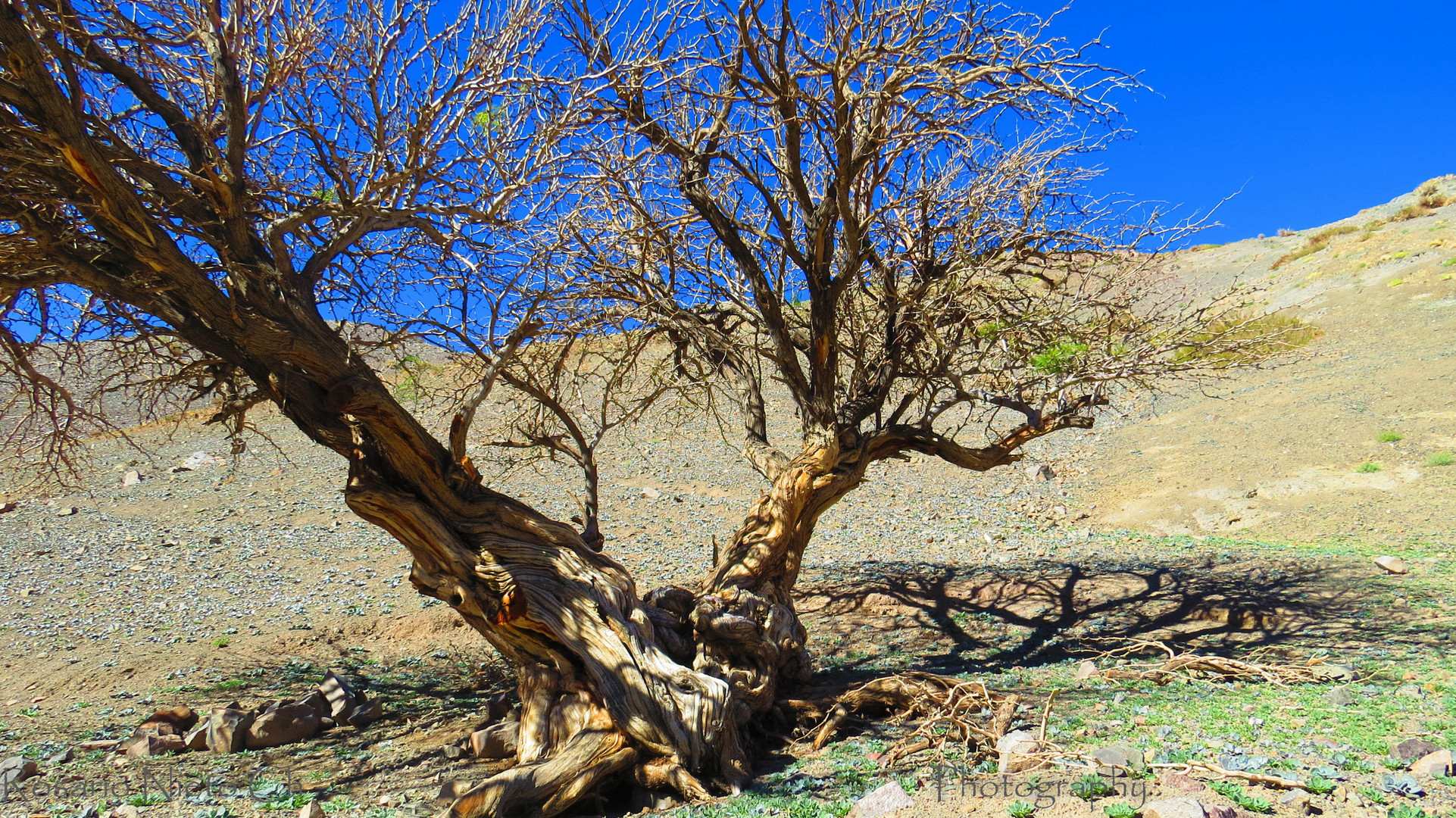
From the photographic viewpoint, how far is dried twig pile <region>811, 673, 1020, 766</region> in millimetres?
4215

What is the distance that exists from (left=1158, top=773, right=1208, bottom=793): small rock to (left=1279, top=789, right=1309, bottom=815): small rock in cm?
25

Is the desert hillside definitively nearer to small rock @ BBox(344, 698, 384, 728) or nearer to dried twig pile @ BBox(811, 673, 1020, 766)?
dried twig pile @ BBox(811, 673, 1020, 766)

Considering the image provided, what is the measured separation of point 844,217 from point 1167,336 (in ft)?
9.23

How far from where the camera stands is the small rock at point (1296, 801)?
2.88 m

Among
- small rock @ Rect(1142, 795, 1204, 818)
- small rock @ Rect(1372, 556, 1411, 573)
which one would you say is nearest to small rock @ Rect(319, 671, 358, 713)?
small rock @ Rect(1142, 795, 1204, 818)

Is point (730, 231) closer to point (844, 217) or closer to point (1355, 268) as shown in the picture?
point (844, 217)

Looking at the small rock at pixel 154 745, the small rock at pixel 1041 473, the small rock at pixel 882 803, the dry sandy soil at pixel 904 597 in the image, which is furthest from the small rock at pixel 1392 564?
the small rock at pixel 154 745

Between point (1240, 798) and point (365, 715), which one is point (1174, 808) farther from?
point (365, 715)

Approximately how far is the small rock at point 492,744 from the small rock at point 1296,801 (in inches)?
154

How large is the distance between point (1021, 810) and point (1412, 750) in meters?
1.90

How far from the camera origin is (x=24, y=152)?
12.8 feet

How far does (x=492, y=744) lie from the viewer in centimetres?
481

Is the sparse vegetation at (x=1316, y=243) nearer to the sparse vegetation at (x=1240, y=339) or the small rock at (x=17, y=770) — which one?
the sparse vegetation at (x=1240, y=339)

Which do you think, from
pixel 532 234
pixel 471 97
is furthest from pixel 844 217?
pixel 471 97
